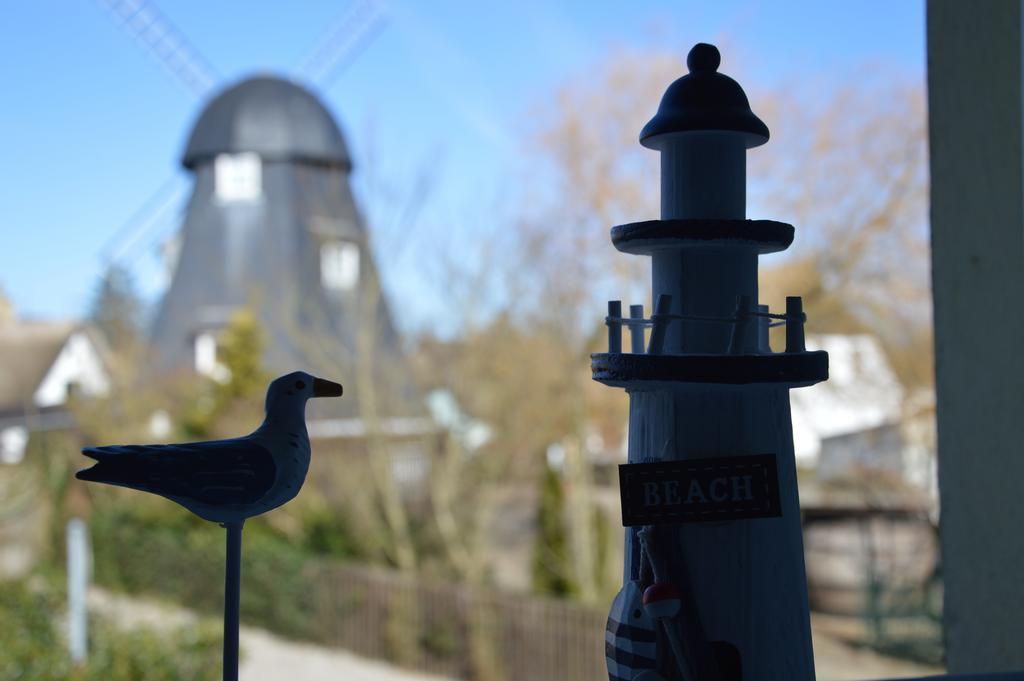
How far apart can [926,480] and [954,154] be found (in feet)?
19.3

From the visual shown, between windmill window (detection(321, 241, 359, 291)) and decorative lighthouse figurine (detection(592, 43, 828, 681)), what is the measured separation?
27.5 feet

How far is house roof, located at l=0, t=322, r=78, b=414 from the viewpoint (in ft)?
26.8

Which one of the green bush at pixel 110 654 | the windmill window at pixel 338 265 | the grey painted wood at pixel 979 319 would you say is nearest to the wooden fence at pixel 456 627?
the green bush at pixel 110 654

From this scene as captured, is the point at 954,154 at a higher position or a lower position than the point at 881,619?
higher

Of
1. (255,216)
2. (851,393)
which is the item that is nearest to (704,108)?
(851,393)

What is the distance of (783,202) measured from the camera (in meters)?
6.58

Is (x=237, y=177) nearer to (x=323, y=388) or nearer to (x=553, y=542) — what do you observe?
(x=553, y=542)

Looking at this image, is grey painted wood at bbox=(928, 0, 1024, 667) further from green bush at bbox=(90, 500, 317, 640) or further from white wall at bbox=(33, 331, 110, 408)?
white wall at bbox=(33, 331, 110, 408)

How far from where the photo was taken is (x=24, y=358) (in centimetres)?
828

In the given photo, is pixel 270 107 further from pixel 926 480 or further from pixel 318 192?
pixel 926 480

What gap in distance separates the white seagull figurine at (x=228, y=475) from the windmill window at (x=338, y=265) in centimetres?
835

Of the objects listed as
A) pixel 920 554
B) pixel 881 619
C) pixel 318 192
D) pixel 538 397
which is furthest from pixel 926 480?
pixel 318 192

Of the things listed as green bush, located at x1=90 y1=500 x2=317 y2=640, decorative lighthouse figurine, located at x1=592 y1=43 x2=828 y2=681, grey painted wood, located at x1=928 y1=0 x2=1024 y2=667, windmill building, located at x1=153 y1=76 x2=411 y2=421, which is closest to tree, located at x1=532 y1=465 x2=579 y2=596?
green bush, located at x1=90 y1=500 x2=317 y2=640

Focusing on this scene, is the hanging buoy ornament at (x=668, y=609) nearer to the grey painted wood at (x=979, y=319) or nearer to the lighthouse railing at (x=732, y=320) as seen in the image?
the lighthouse railing at (x=732, y=320)
